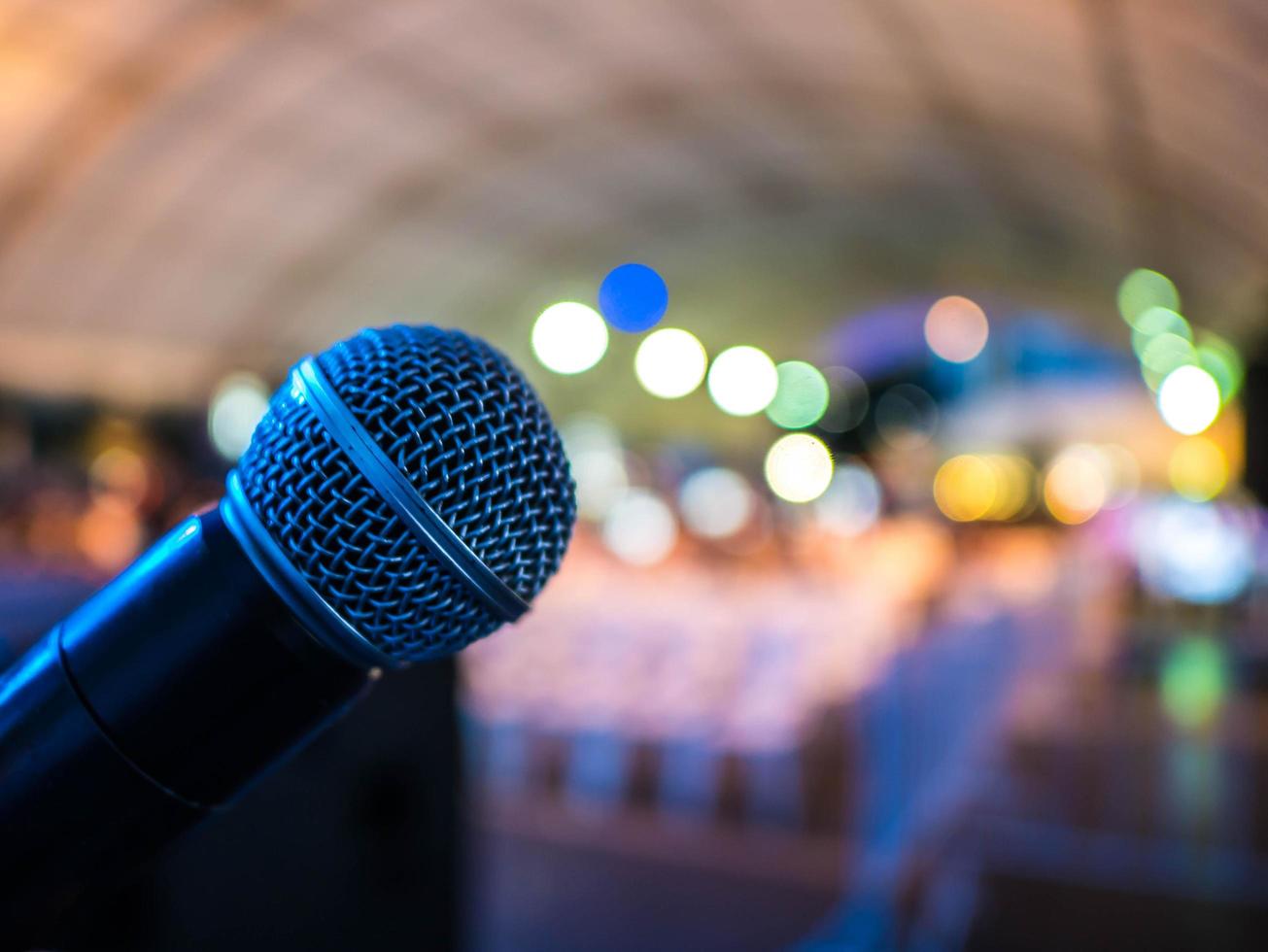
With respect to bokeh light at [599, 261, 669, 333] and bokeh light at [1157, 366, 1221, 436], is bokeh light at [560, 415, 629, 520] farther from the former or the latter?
bokeh light at [1157, 366, 1221, 436]

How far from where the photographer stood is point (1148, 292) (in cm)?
2094

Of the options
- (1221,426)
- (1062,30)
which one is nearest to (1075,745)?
(1062,30)

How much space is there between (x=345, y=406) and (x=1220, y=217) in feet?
59.1

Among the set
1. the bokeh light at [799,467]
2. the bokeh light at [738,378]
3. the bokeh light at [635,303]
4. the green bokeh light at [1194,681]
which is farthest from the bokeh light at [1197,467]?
the bokeh light at [635,303]

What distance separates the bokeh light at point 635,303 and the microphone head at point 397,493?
12.6m

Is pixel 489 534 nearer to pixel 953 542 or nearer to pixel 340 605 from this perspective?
pixel 340 605

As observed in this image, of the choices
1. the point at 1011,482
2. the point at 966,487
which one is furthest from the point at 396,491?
the point at 1011,482

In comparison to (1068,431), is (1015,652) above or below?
below

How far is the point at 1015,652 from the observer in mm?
8422

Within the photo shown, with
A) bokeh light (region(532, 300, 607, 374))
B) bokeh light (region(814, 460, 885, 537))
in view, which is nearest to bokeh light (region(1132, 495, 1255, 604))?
bokeh light (region(814, 460, 885, 537))

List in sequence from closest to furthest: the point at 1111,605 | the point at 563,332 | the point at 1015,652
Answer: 1. the point at 1015,652
2. the point at 563,332
3. the point at 1111,605

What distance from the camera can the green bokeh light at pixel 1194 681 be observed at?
32.1 feet

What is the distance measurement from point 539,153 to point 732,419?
14.3m

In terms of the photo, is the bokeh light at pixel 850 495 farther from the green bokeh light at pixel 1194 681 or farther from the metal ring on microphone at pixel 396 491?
the metal ring on microphone at pixel 396 491
